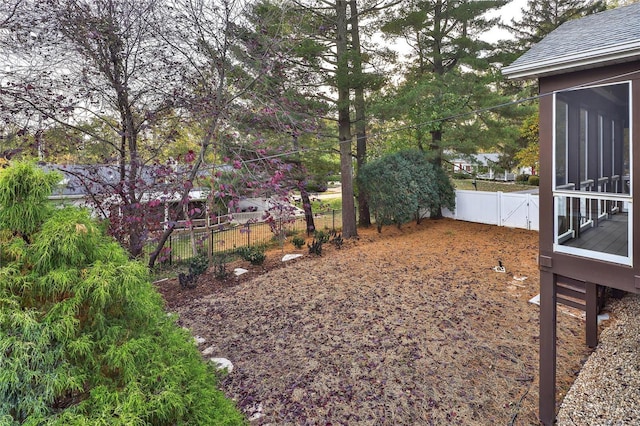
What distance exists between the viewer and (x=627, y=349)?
4348mm

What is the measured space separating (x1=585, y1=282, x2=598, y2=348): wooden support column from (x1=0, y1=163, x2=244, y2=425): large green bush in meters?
5.02

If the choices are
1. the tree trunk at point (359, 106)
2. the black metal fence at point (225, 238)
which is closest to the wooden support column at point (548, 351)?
the tree trunk at point (359, 106)

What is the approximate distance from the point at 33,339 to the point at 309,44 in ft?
31.0

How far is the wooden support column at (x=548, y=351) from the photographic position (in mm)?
3336

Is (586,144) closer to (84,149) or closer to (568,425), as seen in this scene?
(568,425)

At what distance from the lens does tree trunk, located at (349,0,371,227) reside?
938 centimetres

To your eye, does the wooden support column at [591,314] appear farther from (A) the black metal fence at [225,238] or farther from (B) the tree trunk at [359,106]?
(A) the black metal fence at [225,238]

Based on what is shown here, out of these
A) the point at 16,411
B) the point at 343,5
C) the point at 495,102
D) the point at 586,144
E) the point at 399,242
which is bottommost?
the point at 399,242

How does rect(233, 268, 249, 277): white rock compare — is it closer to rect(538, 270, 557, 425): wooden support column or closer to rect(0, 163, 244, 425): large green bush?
rect(538, 270, 557, 425): wooden support column

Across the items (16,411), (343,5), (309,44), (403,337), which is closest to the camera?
(16,411)

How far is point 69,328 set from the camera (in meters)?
1.40

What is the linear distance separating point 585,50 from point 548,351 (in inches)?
115

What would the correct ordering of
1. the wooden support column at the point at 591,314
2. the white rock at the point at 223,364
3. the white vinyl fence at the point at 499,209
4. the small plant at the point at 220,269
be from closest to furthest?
the white rock at the point at 223,364, the wooden support column at the point at 591,314, the small plant at the point at 220,269, the white vinyl fence at the point at 499,209

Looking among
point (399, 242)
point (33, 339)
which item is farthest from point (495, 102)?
point (33, 339)
